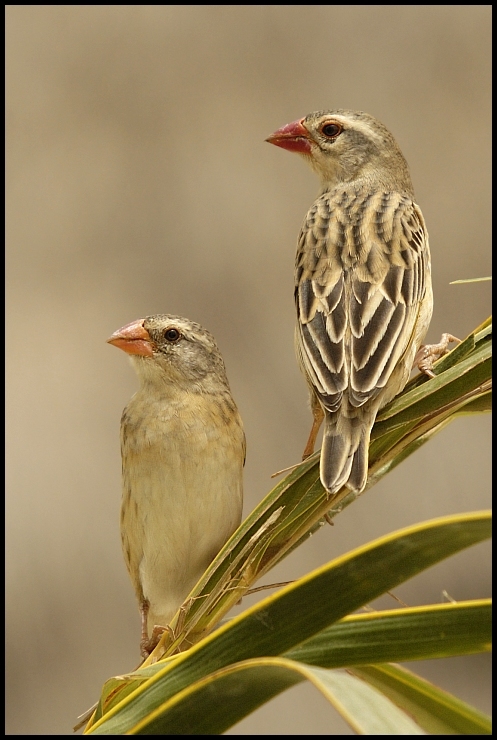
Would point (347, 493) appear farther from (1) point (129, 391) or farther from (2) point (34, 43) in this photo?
(2) point (34, 43)

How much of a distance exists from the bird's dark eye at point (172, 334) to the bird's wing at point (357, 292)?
51 cm

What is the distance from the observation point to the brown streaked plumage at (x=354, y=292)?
1.83 m

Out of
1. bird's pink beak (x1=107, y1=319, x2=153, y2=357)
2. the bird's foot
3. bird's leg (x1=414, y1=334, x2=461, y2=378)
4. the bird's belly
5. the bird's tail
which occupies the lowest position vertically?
the bird's foot

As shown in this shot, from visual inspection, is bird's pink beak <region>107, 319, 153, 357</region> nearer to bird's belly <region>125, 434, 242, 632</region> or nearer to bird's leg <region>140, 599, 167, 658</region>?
bird's belly <region>125, 434, 242, 632</region>

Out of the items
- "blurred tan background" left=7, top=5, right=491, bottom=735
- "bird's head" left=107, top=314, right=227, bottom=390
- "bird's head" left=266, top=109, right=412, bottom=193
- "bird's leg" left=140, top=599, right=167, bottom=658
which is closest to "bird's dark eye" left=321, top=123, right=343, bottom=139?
"bird's head" left=266, top=109, right=412, bottom=193

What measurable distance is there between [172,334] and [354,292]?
768 mm

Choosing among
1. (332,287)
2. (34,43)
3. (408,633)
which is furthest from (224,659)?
(34,43)

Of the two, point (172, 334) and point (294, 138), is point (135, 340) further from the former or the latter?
point (294, 138)

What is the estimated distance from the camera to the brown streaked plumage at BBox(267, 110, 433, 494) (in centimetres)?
183

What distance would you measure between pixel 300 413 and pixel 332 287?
15.0ft

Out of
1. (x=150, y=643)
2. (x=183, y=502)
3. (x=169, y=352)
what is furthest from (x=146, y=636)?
(x=169, y=352)

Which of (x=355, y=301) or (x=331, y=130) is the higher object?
(x=331, y=130)

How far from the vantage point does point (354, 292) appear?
83.1 inches

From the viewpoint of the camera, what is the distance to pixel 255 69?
271 inches
